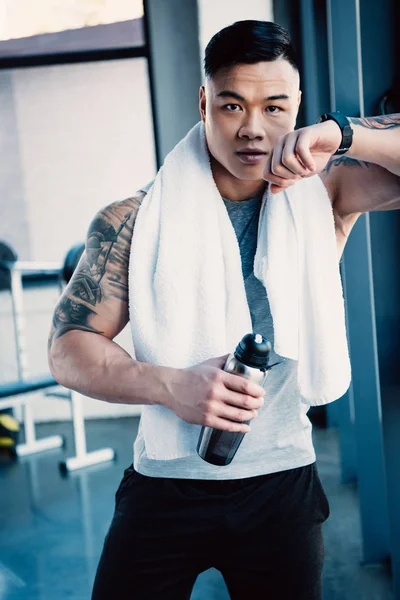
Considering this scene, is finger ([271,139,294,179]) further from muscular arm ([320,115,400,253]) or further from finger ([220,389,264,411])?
finger ([220,389,264,411])

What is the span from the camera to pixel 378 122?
0.99 m

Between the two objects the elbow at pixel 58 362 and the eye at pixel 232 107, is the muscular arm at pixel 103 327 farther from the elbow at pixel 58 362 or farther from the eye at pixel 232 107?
the eye at pixel 232 107

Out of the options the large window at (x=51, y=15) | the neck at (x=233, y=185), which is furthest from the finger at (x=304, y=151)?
the large window at (x=51, y=15)

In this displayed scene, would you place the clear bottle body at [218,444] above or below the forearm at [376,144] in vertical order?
below

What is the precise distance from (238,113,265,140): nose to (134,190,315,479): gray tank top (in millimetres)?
146

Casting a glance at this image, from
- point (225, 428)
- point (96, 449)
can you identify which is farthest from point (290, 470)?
point (96, 449)

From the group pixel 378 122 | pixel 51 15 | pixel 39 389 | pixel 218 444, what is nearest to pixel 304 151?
pixel 378 122

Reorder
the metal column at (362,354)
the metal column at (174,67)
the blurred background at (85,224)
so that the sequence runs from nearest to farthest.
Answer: the metal column at (362,354) < the blurred background at (85,224) < the metal column at (174,67)

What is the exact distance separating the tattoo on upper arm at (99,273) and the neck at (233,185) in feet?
0.58

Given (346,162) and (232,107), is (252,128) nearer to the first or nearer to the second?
(232,107)

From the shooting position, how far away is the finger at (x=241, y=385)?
77 cm

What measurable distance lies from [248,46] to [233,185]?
9.5 inches

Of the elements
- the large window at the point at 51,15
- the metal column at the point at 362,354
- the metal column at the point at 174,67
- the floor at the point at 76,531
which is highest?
the large window at the point at 51,15

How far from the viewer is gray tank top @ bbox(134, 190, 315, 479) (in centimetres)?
99
